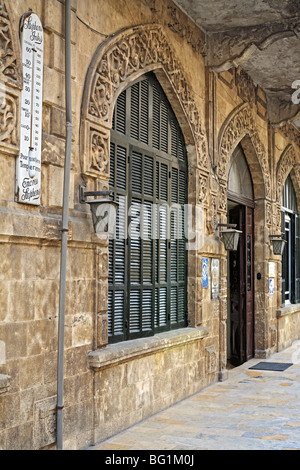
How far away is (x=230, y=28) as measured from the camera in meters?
8.05

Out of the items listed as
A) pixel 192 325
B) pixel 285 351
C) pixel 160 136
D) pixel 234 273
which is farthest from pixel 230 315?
pixel 160 136

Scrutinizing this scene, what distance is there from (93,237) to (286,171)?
8.41 m

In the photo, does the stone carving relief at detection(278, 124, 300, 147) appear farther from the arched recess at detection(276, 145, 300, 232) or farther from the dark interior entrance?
the dark interior entrance

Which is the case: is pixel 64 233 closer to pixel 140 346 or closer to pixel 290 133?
pixel 140 346

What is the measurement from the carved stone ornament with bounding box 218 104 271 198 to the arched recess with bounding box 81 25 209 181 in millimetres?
1285

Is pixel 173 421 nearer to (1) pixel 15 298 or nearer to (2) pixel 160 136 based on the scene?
(1) pixel 15 298

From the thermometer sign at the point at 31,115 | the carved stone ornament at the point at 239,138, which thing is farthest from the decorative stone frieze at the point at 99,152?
the carved stone ornament at the point at 239,138

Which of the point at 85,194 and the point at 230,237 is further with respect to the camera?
the point at 230,237

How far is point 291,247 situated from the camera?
1369cm

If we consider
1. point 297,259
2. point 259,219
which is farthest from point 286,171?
point 297,259

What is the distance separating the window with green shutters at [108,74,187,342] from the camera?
606cm

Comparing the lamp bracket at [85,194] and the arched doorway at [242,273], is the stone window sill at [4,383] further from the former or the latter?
the arched doorway at [242,273]

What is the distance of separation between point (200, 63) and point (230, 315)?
5.00 metres

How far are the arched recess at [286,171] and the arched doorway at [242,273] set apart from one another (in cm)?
123
